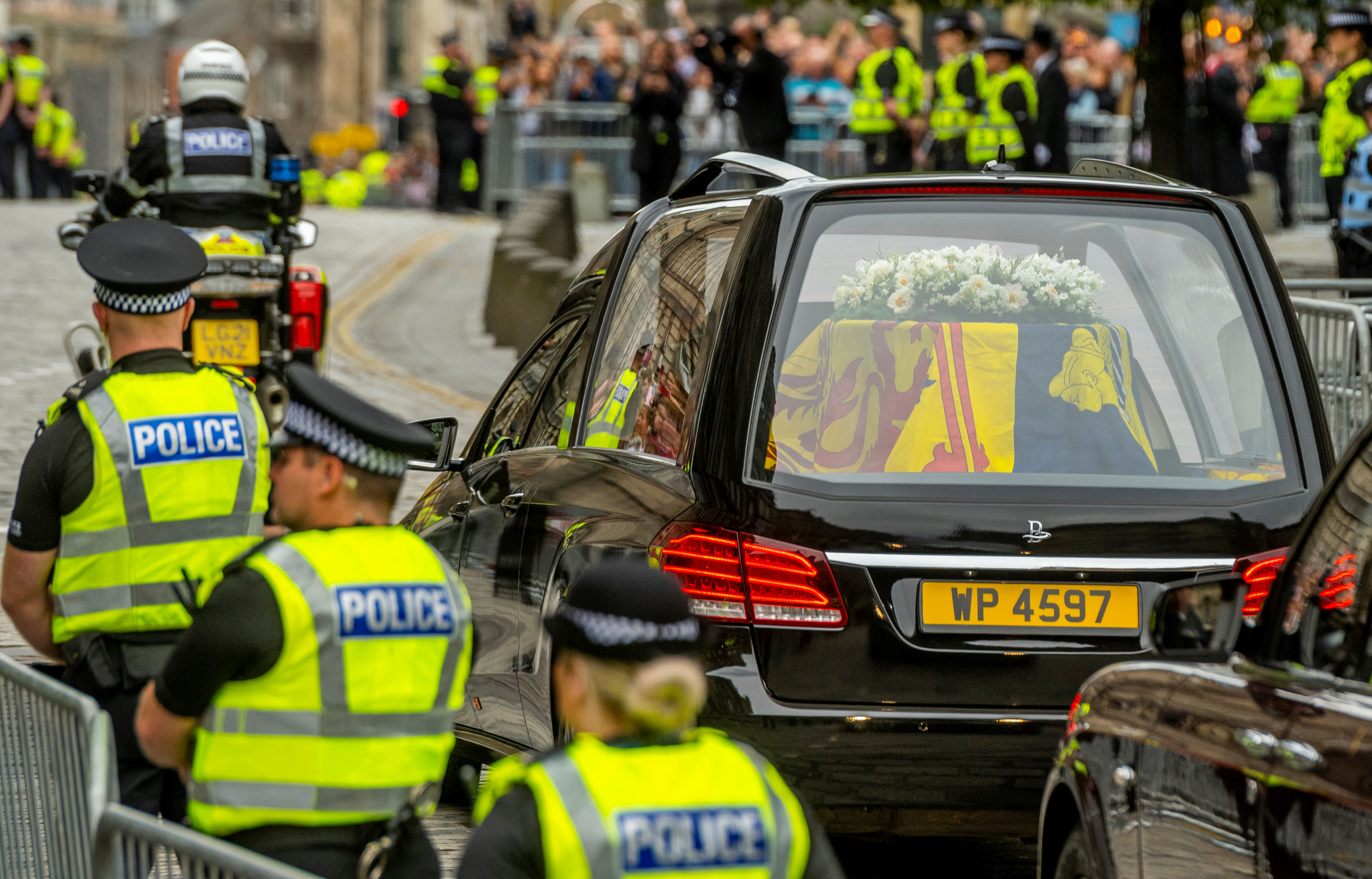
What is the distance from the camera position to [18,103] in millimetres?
28969

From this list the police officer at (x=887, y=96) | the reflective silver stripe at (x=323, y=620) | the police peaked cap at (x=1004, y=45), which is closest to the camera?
the reflective silver stripe at (x=323, y=620)

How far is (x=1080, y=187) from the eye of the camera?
5129 mm

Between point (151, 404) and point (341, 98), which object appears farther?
point (341, 98)

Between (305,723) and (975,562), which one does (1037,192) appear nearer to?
(975,562)

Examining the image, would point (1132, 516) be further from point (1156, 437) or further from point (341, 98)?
point (341, 98)

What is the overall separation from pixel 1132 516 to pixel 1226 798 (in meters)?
1.40

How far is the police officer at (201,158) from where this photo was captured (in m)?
10.3

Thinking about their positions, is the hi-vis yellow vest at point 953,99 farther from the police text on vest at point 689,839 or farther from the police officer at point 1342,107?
the police text on vest at point 689,839

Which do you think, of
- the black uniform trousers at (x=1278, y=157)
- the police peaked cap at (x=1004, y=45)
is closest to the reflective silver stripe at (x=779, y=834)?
the police peaked cap at (x=1004, y=45)

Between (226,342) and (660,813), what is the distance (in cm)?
Answer: 801

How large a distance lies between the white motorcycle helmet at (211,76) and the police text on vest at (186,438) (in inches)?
243

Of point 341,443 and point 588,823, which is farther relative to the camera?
point 341,443

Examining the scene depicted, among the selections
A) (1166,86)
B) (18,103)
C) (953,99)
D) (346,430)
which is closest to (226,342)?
(346,430)

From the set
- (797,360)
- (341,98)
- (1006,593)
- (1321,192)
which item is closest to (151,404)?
(797,360)
